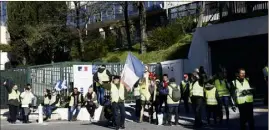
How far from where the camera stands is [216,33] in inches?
983

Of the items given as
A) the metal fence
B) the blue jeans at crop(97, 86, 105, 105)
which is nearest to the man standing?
the blue jeans at crop(97, 86, 105, 105)

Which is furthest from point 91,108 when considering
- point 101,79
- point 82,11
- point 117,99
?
point 82,11

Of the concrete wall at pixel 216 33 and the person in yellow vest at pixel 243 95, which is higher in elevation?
the concrete wall at pixel 216 33

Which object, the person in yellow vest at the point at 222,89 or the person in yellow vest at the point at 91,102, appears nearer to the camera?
the person in yellow vest at the point at 222,89

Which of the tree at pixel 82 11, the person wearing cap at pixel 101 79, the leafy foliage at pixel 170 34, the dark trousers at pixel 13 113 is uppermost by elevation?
the tree at pixel 82 11

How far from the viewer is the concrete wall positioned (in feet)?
74.0

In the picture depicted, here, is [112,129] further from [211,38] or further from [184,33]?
[184,33]

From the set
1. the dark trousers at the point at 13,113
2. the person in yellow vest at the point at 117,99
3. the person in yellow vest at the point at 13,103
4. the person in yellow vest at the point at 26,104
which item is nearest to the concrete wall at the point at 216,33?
the person in yellow vest at the point at 117,99

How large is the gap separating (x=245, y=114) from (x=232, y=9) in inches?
578

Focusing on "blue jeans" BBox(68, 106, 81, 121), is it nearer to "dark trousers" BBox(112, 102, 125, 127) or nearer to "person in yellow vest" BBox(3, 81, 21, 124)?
"person in yellow vest" BBox(3, 81, 21, 124)

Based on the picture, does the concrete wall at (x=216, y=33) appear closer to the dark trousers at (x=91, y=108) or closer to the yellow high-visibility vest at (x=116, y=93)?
the dark trousers at (x=91, y=108)

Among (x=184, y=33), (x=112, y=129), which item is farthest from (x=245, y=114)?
(x=184, y=33)

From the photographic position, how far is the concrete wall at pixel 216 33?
22.5 metres

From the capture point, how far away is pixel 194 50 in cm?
2667
